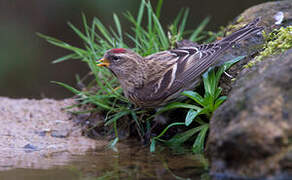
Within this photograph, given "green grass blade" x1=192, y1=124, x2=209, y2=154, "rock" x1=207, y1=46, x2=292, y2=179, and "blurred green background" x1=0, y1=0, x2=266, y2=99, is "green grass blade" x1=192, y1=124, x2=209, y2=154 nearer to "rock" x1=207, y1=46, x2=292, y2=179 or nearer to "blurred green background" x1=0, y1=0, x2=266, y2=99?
"rock" x1=207, y1=46, x2=292, y2=179

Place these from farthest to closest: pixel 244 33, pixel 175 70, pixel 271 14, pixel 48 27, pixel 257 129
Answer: pixel 48 27 → pixel 271 14 → pixel 175 70 → pixel 244 33 → pixel 257 129

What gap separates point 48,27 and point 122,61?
5.65 metres

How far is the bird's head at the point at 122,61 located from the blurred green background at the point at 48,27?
11.0 ft

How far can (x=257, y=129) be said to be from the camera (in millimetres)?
2303

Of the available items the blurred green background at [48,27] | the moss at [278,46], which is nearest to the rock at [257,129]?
the moss at [278,46]

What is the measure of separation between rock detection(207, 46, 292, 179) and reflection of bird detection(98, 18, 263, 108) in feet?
3.56

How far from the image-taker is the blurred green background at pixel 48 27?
8047 mm

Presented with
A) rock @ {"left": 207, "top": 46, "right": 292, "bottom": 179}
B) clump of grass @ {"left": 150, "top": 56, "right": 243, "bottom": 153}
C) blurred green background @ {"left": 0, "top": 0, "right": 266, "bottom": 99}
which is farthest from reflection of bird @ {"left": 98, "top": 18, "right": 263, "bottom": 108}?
blurred green background @ {"left": 0, "top": 0, "right": 266, "bottom": 99}

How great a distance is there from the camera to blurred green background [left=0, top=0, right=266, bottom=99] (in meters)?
8.05

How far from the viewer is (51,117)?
14.7 ft

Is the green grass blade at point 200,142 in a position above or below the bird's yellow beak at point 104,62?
below

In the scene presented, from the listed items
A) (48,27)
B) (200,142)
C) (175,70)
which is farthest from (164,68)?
(48,27)

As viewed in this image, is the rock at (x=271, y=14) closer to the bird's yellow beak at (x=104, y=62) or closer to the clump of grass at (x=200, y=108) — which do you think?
the clump of grass at (x=200, y=108)

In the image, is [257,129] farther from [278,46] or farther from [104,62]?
[104,62]
